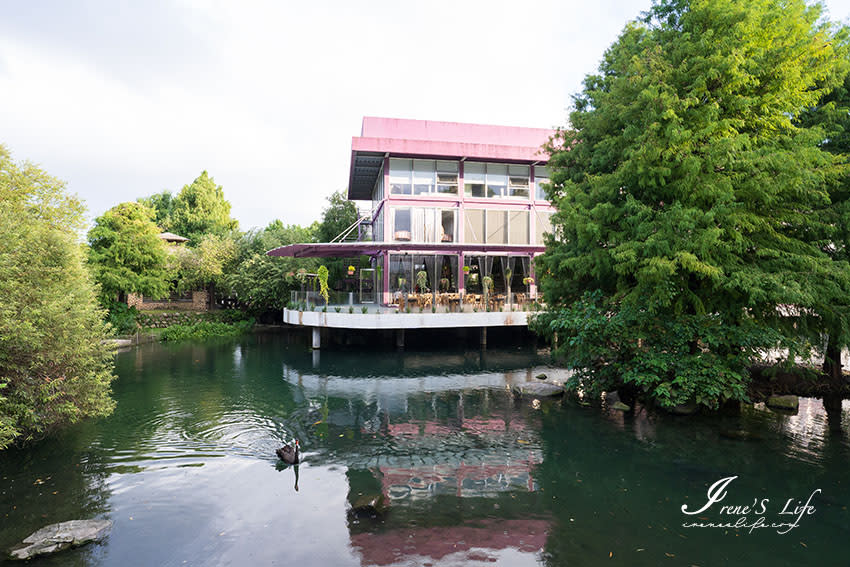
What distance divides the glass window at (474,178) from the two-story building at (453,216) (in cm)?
5

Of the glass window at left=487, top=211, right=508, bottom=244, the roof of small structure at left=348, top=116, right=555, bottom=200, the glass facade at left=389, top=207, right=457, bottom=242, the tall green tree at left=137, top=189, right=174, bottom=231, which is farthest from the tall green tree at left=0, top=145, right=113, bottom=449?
the tall green tree at left=137, top=189, right=174, bottom=231

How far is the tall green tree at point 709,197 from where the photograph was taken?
31.2 ft

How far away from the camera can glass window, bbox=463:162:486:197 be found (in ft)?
84.8

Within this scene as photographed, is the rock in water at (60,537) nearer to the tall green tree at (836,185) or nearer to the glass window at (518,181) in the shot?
the tall green tree at (836,185)

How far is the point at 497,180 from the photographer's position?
2623cm

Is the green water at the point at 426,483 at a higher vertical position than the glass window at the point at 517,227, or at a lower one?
lower

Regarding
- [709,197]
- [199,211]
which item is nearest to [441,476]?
[709,197]

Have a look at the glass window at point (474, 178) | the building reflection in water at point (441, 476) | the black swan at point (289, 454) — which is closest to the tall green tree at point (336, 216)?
the glass window at point (474, 178)

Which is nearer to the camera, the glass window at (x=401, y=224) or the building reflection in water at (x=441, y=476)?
the building reflection in water at (x=441, y=476)

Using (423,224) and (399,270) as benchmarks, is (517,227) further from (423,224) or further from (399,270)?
(399,270)

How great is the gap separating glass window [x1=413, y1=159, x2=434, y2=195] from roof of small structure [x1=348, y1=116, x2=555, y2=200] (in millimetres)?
522

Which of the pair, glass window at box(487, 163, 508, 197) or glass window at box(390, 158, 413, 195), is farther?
glass window at box(487, 163, 508, 197)

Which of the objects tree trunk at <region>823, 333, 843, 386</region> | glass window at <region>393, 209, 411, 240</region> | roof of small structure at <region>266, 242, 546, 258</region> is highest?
glass window at <region>393, 209, 411, 240</region>

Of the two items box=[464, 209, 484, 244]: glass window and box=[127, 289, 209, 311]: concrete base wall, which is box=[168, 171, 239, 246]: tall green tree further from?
box=[464, 209, 484, 244]: glass window
